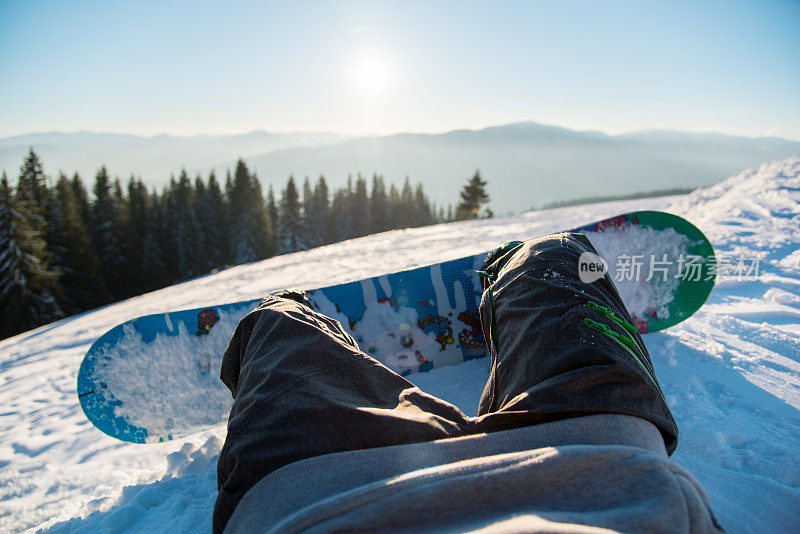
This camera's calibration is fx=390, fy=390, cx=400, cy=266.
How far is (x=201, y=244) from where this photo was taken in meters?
30.8

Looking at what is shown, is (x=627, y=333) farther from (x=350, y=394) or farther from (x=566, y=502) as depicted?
(x=350, y=394)

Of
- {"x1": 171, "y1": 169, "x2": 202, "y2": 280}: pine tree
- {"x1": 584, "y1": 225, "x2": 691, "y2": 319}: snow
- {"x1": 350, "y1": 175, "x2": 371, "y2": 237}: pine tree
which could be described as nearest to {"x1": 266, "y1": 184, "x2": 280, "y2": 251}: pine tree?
{"x1": 171, "y1": 169, "x2": 202, "y2": 280}: pine tree

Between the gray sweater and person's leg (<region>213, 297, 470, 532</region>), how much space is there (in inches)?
Answer: 3.1

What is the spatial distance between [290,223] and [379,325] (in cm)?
3247

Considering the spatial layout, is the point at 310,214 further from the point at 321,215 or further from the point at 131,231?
the point at 131,231

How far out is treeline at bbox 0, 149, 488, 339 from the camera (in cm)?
1812

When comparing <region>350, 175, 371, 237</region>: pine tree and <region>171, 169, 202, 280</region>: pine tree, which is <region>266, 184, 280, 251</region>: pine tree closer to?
<region>171, 169, 202, 280</region>: pine tree

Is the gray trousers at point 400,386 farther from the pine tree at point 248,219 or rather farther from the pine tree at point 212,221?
the pine tree at point 248,219

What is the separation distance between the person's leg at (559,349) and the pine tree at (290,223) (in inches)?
1307

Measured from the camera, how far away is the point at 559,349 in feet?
4.44

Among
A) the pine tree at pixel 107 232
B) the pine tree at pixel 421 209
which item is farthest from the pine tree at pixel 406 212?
the pine tree at pixel 107 232

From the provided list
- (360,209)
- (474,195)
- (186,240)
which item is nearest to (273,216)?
(360,209)

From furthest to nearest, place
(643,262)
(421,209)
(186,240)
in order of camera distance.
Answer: (421,209) < (186,240) < (643,262)

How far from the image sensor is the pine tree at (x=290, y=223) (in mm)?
33750
